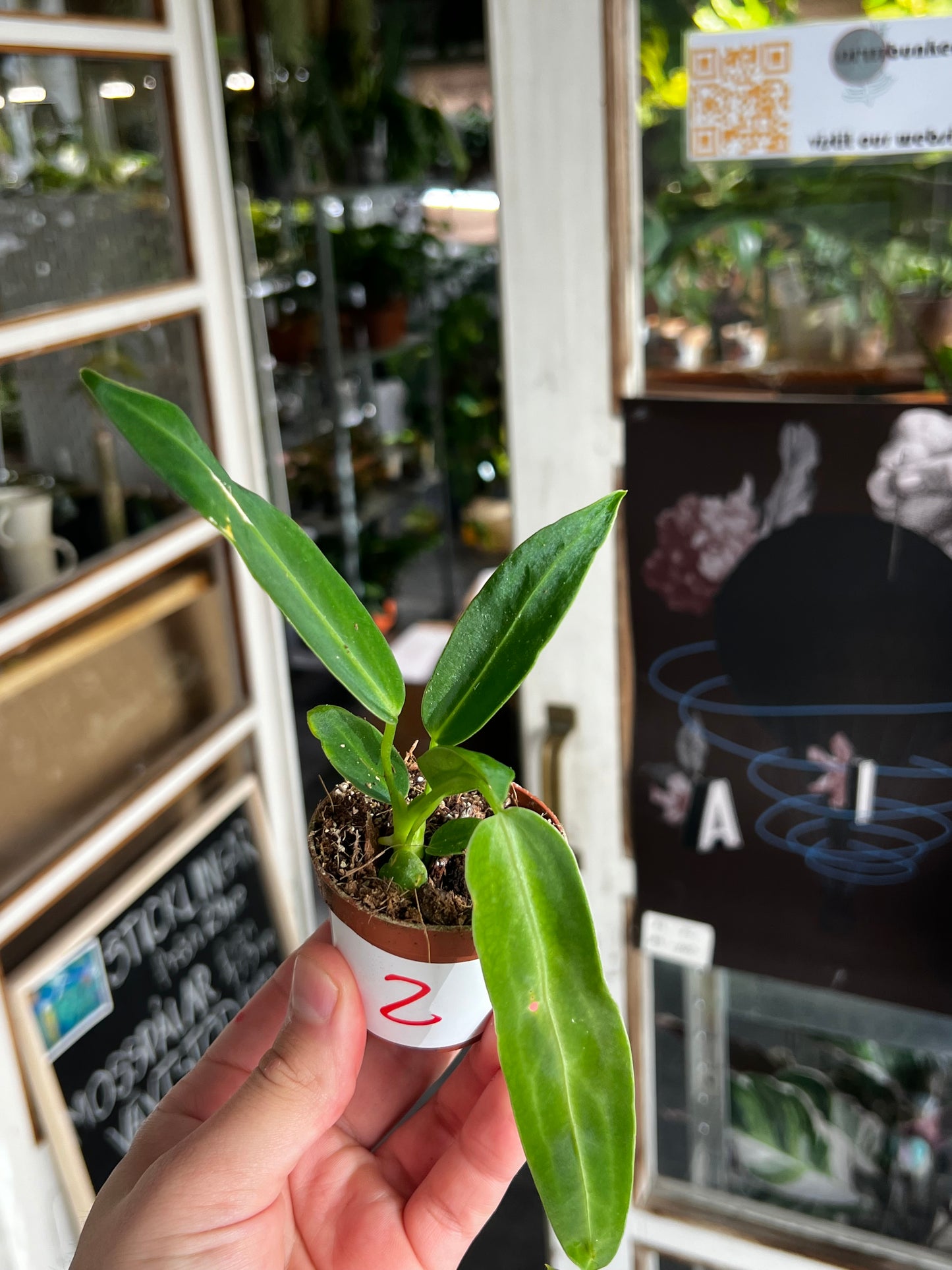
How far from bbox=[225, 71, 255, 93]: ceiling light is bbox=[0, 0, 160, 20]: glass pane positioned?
0.45 meters

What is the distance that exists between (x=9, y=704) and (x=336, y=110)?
4.14ft

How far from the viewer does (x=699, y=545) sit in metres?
1.27

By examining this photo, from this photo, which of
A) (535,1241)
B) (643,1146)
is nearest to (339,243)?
(643,1146)

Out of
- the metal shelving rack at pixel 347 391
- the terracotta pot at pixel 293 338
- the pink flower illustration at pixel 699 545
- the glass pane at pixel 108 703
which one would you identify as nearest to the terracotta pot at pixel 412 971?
the pink flower illustration at pixel 699 545

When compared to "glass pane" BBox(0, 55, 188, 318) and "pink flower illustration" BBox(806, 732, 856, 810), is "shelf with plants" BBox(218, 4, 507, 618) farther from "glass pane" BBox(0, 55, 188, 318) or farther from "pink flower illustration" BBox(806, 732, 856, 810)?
"pink flower illustration" BBox(806, 732, 856, 810)

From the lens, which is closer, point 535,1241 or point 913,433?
point 913,433

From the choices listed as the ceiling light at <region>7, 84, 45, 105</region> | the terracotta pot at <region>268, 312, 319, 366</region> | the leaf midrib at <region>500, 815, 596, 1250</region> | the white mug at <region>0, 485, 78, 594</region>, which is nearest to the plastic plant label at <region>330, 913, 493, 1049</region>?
the leaf midrib at <region>500, 815, 596, 1250</region>

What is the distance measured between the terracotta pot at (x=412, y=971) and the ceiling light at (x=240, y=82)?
163 cm

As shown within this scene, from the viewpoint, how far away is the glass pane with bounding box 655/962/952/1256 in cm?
144

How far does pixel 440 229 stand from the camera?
7.29 ft

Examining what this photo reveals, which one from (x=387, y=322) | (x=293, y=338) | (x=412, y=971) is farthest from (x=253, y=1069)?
(x=387, y=322)

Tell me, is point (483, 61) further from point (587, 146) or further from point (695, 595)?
point (695, 595)

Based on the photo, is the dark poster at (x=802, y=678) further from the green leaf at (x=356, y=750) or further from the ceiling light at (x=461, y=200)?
the ceiling light at (x=461, y=200)

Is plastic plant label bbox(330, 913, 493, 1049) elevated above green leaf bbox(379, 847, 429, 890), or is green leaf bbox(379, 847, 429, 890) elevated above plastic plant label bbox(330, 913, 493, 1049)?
green leaf bbox(379, 847, 429, 890)
